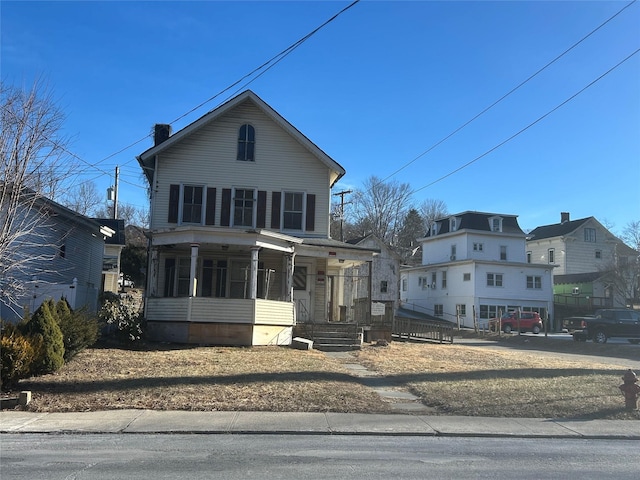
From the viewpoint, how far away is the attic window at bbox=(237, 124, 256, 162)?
2286 cm

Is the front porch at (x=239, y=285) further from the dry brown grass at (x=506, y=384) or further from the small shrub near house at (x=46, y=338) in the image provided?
the small shrub near house at (x=46, y=338)

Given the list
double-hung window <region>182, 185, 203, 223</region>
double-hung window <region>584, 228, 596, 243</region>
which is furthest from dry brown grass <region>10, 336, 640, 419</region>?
double-hung window <region>584, 228, 596, 243</region>

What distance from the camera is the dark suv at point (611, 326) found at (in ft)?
88.9

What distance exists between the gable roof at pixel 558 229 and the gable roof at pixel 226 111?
36810 millimetres

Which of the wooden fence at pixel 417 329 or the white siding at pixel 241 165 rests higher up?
the white siding at pixel 241 165

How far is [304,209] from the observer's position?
900 inches

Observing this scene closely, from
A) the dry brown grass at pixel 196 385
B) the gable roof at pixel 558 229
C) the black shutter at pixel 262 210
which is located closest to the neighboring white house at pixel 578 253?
the gable roof at pixel 558 229

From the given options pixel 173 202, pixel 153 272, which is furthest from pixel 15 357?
pixel 173 202

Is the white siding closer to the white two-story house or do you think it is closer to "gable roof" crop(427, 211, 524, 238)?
the white two-story house

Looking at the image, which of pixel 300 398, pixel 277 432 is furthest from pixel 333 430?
pixel 300 398

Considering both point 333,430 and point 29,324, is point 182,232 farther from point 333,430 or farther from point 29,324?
point 333,430

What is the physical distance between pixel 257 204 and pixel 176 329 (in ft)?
21.6

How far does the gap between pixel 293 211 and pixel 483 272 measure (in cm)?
2592

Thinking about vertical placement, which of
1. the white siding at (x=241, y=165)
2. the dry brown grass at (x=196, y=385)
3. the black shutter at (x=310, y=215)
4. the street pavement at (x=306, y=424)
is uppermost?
the white siding at (x=241, y=165)
